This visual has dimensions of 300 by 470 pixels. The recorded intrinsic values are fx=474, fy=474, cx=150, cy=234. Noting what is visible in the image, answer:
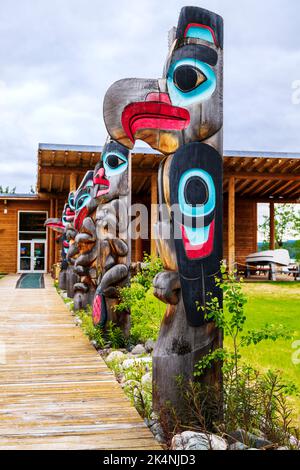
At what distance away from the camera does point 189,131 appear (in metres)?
3.45

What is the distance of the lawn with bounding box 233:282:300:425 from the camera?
517 cm

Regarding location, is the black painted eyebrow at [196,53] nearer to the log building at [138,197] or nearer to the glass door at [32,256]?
the log building at [138,197]

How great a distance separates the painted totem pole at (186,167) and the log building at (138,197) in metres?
14.5

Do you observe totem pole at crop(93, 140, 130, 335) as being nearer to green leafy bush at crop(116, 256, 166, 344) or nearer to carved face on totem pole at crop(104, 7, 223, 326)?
green leafy bush at crop(116, 256, 166, 344)

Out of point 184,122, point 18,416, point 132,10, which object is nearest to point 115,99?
point 184,122

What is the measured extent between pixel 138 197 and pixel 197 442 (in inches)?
943

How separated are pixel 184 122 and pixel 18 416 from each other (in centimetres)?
255

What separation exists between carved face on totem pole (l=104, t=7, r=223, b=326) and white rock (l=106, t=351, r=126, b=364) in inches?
94.5

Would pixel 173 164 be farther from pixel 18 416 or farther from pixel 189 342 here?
pixel 18 416

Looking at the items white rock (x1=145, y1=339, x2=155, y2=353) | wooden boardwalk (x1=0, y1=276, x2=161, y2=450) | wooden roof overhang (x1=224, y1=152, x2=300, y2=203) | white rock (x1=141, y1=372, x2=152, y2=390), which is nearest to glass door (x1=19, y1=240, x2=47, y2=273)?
wooden roof overhang (x1=224, y1=152, x2=300, y2=203)

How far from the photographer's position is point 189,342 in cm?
337

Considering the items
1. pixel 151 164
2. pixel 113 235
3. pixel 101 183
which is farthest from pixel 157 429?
pixel 151 164

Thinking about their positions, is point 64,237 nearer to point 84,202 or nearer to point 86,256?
point 84,202

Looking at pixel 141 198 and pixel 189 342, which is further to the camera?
pixel 141 198
